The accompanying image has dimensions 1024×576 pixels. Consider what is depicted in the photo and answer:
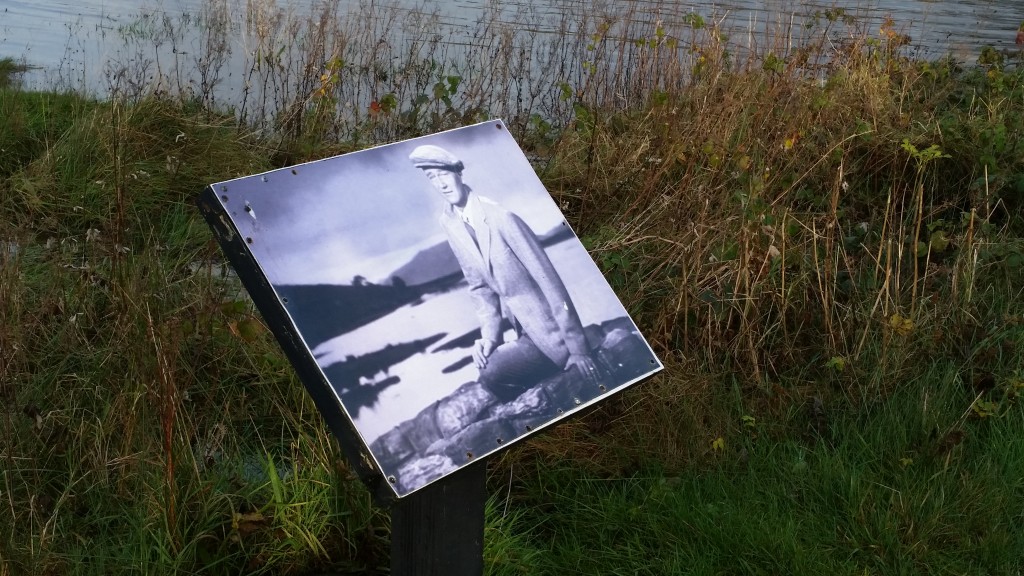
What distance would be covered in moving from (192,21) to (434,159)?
6.78m

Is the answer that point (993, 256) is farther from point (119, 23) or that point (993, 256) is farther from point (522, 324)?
point (119, 23)

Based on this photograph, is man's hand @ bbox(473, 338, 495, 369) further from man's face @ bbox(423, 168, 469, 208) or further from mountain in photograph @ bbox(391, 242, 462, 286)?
man's face @ bbox(423, 168, 469, 208)

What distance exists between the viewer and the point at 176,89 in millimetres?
5547

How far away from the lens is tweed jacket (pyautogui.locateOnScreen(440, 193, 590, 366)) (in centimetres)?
177

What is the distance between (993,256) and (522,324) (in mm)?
2435

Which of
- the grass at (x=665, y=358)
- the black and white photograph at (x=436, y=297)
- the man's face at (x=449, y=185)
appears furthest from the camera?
the grass at (x=665, y=358)

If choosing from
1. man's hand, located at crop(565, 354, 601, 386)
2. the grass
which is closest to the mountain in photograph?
man's hand, located at crop(565, 354, 601, 386)

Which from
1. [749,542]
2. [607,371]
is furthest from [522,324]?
[749,542]

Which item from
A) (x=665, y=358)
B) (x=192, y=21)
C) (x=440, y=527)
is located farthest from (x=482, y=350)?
(x=192, y=21)

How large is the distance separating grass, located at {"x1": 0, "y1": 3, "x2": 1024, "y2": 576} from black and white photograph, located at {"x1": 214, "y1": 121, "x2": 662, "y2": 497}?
630 millimetres

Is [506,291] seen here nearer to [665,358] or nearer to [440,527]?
[440,527]

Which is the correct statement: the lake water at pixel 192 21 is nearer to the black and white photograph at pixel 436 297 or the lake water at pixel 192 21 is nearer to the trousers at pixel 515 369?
the black and white photograph at pixel 436 297

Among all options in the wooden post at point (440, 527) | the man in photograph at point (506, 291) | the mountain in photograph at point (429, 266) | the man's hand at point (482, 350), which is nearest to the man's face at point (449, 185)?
the man in photograph at point (506, 291)

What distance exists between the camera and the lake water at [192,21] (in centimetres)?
616
